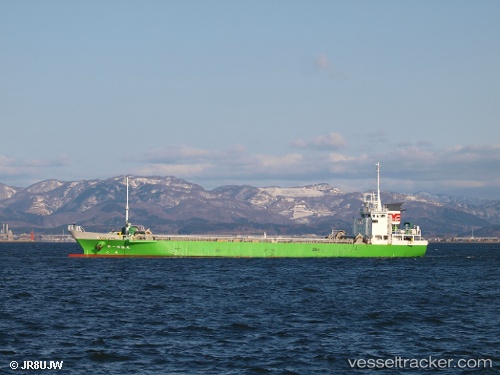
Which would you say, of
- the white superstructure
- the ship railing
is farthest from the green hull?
the ship railing

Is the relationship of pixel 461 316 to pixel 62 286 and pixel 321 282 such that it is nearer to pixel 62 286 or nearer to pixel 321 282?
pixel 321 282

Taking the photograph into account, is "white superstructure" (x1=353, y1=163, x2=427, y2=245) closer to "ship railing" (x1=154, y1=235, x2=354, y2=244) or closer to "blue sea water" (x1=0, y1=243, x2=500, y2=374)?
"ship railing" (x1=154, y1=235, x2=354, y2=244)

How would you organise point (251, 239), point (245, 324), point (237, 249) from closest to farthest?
point (245, 324) < point (237, 249) < point (251, 239)

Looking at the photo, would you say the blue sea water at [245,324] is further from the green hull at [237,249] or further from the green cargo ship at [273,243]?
the green cargo ship at [273,243]

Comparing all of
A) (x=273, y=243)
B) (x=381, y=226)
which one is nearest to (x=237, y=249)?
(x=273, y=243)

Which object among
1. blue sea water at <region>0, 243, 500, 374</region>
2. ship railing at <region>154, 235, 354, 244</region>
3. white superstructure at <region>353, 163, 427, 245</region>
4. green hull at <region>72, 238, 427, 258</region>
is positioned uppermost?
white superstructure at <region>353, 163, 427, 245</region>

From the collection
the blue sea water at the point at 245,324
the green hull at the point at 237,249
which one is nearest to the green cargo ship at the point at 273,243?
the green hull at the point at 237,249

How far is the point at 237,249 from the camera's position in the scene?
10631cm

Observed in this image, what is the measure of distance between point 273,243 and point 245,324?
67724 millimetres

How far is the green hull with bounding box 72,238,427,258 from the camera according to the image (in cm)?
10000

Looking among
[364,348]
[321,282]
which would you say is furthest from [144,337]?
[321,282]

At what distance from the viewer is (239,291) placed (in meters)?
57.2

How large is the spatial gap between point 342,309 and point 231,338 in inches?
508

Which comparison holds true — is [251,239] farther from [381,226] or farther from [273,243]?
[381,226]
